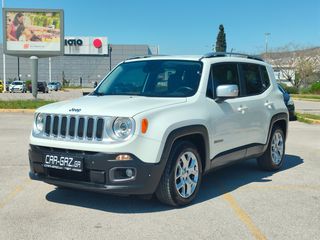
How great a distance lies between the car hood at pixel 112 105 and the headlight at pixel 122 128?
0.07 metres

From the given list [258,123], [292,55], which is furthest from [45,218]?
[292,55]

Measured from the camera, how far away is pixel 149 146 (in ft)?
15.5

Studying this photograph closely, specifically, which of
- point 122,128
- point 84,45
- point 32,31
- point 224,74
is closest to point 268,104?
point 224,74

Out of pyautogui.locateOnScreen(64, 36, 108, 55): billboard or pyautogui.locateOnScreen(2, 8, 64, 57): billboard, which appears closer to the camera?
pyautogui.locateOnScreen(2, 8, 64, 57): billboard

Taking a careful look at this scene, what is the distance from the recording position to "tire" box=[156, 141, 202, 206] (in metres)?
5.06

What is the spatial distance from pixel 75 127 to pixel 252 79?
3262 mm

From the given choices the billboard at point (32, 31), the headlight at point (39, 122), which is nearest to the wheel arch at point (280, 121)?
the headlight at point (39, 122)

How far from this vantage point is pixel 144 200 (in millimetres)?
5551

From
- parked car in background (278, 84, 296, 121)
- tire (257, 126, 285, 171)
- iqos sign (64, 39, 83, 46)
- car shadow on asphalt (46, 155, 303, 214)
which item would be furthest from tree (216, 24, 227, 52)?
car shadow on asphalt (46, 155, 303, 214)

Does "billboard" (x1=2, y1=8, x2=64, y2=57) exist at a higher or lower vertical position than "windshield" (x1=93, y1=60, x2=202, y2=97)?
higher

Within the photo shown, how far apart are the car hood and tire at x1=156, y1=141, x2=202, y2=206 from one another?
0.57m

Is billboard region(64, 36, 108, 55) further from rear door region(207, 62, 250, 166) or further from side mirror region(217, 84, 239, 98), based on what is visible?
side mirror region(217, 84, 239, 98)

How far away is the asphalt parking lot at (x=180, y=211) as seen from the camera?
4406 millimetres

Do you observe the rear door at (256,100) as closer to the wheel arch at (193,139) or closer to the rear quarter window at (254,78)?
the rear quarter window at (254,78)
